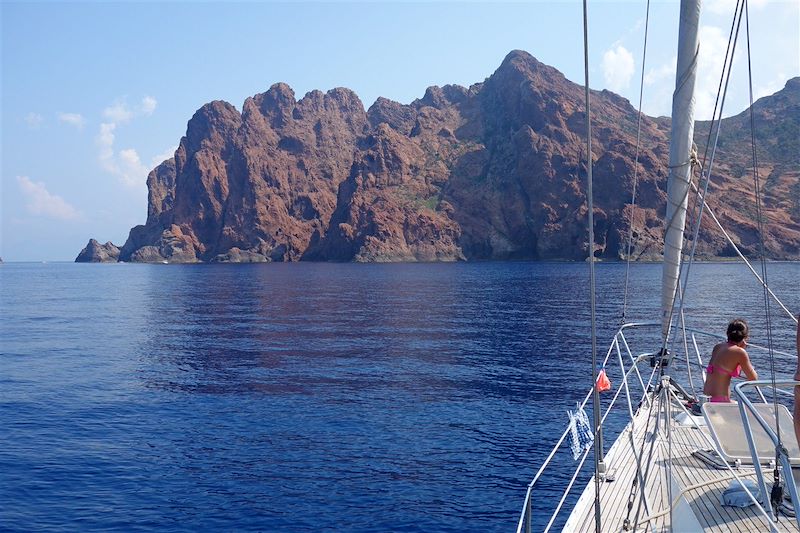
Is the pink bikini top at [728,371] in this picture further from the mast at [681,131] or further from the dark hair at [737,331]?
the mast at [681,131]

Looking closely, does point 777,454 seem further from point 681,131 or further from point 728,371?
point 681,131

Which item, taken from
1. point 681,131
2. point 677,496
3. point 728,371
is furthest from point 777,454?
point 681,131

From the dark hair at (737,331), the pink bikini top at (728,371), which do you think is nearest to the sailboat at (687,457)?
the dark hair at (737,331)

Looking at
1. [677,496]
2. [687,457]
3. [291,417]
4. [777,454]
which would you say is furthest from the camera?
[291,417]

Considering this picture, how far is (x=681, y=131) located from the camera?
10867mm

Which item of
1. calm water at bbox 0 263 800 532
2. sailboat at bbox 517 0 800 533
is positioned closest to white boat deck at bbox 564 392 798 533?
sailboat at bbox 517 0 800 533

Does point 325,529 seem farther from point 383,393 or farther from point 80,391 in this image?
point 80,391

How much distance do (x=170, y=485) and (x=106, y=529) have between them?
3.19 m

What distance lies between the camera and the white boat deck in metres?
8.80

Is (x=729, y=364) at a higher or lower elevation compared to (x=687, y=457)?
higher

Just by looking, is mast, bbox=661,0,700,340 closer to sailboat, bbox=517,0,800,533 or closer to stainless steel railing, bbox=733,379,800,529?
sailboat, bbox=517,0,800,533

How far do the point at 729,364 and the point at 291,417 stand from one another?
1915 centimetres

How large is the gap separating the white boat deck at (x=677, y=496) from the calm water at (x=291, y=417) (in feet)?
17.4

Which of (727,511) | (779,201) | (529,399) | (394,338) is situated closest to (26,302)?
(394,338)
